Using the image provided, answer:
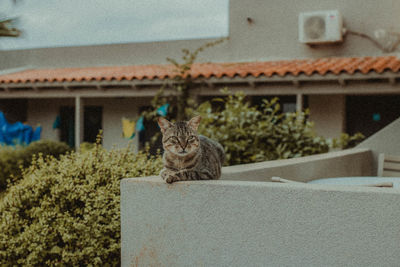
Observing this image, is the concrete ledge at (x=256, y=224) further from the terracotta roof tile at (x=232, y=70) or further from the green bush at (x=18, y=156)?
the terracotta roof tile at (x=232, y=70)

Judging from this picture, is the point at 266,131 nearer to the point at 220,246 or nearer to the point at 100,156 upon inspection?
the point at 100,156

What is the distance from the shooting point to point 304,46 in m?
11.8

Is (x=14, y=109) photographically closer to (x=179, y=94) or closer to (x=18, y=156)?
(x=18, y=156)

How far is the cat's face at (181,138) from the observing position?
3436mm

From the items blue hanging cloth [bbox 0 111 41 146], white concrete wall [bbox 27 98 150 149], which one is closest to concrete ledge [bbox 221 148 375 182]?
white concrete wall [bbox 27 98 150 149]

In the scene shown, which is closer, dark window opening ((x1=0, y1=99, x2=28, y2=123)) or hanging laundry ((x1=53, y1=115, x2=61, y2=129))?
hanging laundry ((x1=53, y1=115, x2=61, y2=129))

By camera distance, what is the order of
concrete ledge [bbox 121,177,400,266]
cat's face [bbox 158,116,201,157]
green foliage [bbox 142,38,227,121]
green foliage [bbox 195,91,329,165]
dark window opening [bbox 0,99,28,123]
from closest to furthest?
concrete ledge [bbox 121,177,400,266] → cat's face [bbox 158,116,201,157] → green foliage [bbox 195,91,329,165] → green foliage [bbox 142,38,227,121] → dark window opening [bbox 0,99,28,123]

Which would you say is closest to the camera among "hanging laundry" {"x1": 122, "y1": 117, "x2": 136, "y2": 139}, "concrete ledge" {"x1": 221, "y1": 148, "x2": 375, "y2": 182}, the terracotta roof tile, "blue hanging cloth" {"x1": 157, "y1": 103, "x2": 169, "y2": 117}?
"concrete ledge" {"x1": 221, "y1": 148, "x2": 375, "y2": 182}

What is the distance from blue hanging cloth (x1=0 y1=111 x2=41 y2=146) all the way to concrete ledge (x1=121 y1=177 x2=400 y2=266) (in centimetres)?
1057

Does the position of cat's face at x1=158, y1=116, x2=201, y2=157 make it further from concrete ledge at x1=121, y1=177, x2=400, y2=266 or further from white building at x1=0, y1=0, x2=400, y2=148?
white building at x1=0, y1=0, x2=400, y2=148

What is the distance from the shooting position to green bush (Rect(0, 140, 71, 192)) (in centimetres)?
989

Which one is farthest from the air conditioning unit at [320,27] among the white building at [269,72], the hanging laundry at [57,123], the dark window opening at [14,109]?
the dark window opening at [14,109]

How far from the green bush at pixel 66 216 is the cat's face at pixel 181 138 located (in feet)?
3.21

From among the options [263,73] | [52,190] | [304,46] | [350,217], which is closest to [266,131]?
[263,73]
